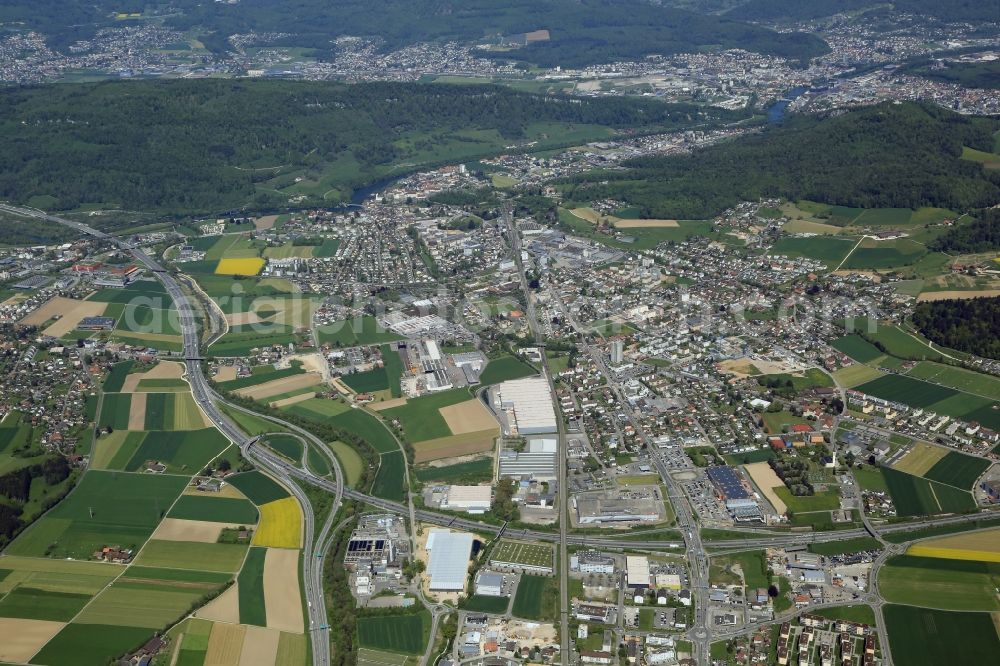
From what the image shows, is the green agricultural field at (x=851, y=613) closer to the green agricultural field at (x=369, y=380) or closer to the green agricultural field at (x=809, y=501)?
the green agricultural field at (x=809, y=501)

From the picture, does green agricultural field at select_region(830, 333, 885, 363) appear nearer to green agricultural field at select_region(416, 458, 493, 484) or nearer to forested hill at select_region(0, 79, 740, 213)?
green agricultural field at select_region(416, 458, 493, 484)

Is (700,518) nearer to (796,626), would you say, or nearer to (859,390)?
(796,626)

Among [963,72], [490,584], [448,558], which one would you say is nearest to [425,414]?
[448,558]

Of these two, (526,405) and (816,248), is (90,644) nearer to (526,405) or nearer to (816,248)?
(526,405)

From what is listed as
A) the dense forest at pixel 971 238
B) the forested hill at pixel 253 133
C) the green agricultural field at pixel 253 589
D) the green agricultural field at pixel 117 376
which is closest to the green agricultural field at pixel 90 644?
the green agricultural field at pixel 253 589

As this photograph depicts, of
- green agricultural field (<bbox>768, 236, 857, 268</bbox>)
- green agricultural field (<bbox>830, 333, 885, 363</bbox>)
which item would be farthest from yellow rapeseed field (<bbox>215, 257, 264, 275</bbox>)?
green agricultural field (<bbox>830, 333, 885, 363</bbox>)
